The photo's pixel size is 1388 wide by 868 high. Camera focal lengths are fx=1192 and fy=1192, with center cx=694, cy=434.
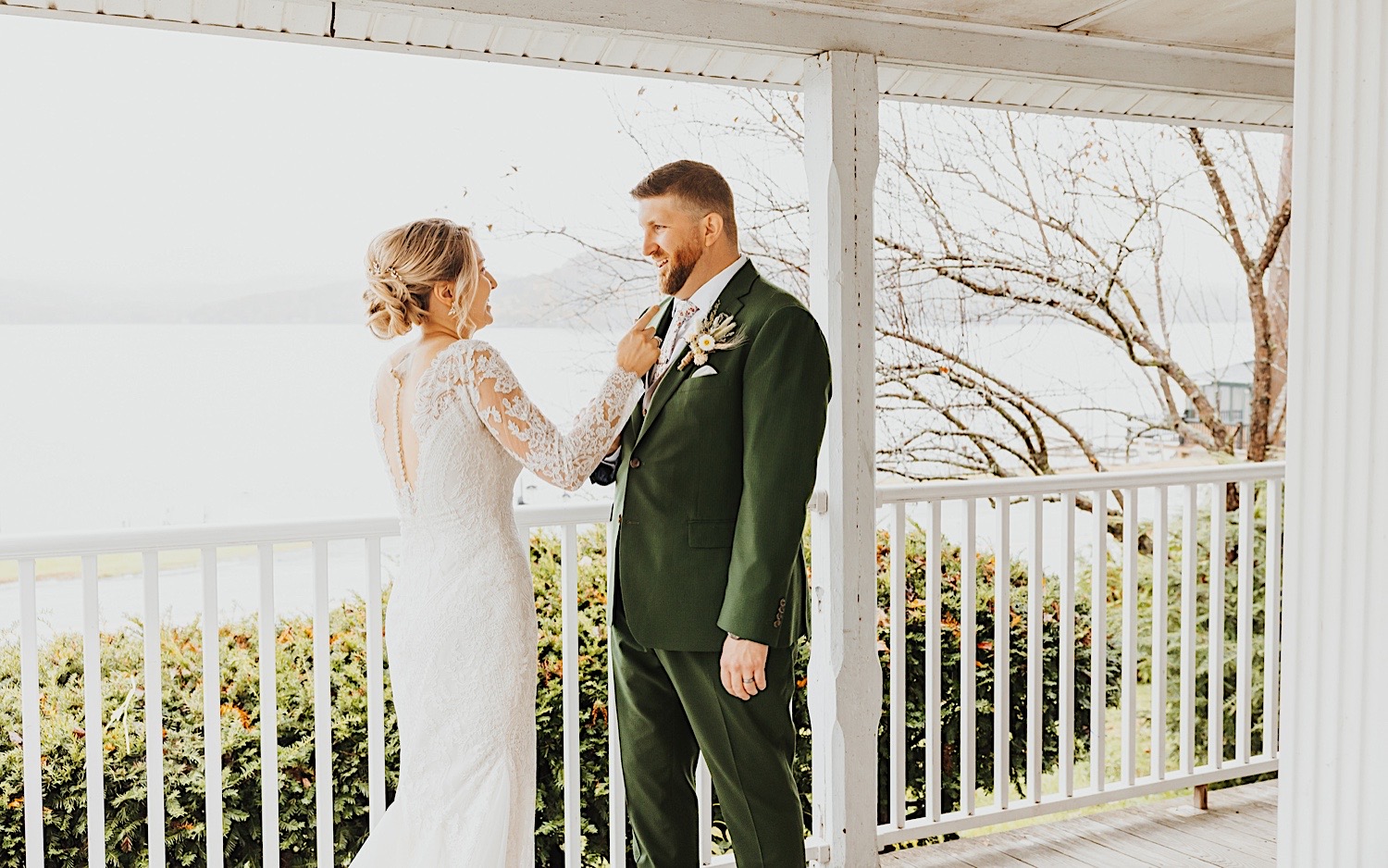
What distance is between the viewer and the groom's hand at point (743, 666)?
2459mm

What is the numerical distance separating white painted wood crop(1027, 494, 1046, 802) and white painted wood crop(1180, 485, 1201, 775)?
571 mm

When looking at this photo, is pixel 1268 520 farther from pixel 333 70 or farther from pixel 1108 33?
pixel 333 70

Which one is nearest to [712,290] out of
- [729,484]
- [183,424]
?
[729,484]

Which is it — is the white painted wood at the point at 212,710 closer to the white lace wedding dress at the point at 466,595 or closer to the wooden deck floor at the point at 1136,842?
the white lace wedding dress at the point at 466,595

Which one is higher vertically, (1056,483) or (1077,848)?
(1056,483)

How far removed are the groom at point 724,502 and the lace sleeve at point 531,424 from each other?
0.58 feet

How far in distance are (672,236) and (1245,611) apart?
8.96 ft

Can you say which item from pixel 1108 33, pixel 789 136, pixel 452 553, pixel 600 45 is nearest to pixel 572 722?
pixel 452 553

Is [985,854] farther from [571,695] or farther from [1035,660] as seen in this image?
[571,695]

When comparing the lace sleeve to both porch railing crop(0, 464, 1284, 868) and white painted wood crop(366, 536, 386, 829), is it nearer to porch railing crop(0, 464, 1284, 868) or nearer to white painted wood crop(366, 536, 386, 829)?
porch railing crop(0, 464, 1284, 868)

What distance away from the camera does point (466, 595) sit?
2.38 m

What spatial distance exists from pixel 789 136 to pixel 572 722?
403cm

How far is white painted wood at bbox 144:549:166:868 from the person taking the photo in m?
2.72

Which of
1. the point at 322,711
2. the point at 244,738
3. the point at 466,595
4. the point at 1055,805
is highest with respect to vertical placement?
the point at 466,595
